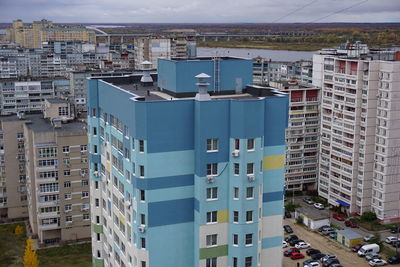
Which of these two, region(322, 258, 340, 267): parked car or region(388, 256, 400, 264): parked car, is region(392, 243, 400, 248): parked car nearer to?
region(388, 256, 400, 264): parked car

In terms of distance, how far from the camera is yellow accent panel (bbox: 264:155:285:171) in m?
10.8

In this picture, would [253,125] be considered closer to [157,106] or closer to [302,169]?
[157,106]

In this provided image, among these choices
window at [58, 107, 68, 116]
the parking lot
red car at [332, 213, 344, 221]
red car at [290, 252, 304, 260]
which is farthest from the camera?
red car at [332, 213, 344, 221]

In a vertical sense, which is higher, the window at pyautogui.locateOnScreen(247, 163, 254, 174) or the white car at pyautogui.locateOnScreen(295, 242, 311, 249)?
the window at pyautogui.locateOnScreen(247, 163, 254, 174)

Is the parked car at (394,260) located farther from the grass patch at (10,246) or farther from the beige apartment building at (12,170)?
the beige apartment building at (12,170)

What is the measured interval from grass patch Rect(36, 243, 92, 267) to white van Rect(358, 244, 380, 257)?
41.1 feet

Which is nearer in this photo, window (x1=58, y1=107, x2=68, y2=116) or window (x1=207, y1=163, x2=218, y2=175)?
window (x1=207, y1=163, x2=218, y2=175)

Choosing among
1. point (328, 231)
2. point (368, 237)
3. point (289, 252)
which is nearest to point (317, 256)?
point (289, 252)

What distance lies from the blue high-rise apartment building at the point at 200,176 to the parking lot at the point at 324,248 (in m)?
12.9

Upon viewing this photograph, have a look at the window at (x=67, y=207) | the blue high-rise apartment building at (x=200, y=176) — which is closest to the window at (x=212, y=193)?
the blue high-rise apartment building at (x=200, y=176)

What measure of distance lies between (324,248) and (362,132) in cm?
705

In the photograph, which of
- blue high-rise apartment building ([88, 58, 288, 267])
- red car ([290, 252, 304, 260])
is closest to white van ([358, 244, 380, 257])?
red car ([290, 252, 304, 260])

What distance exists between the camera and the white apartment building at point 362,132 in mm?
26812

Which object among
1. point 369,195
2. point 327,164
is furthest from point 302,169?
point 369,195
